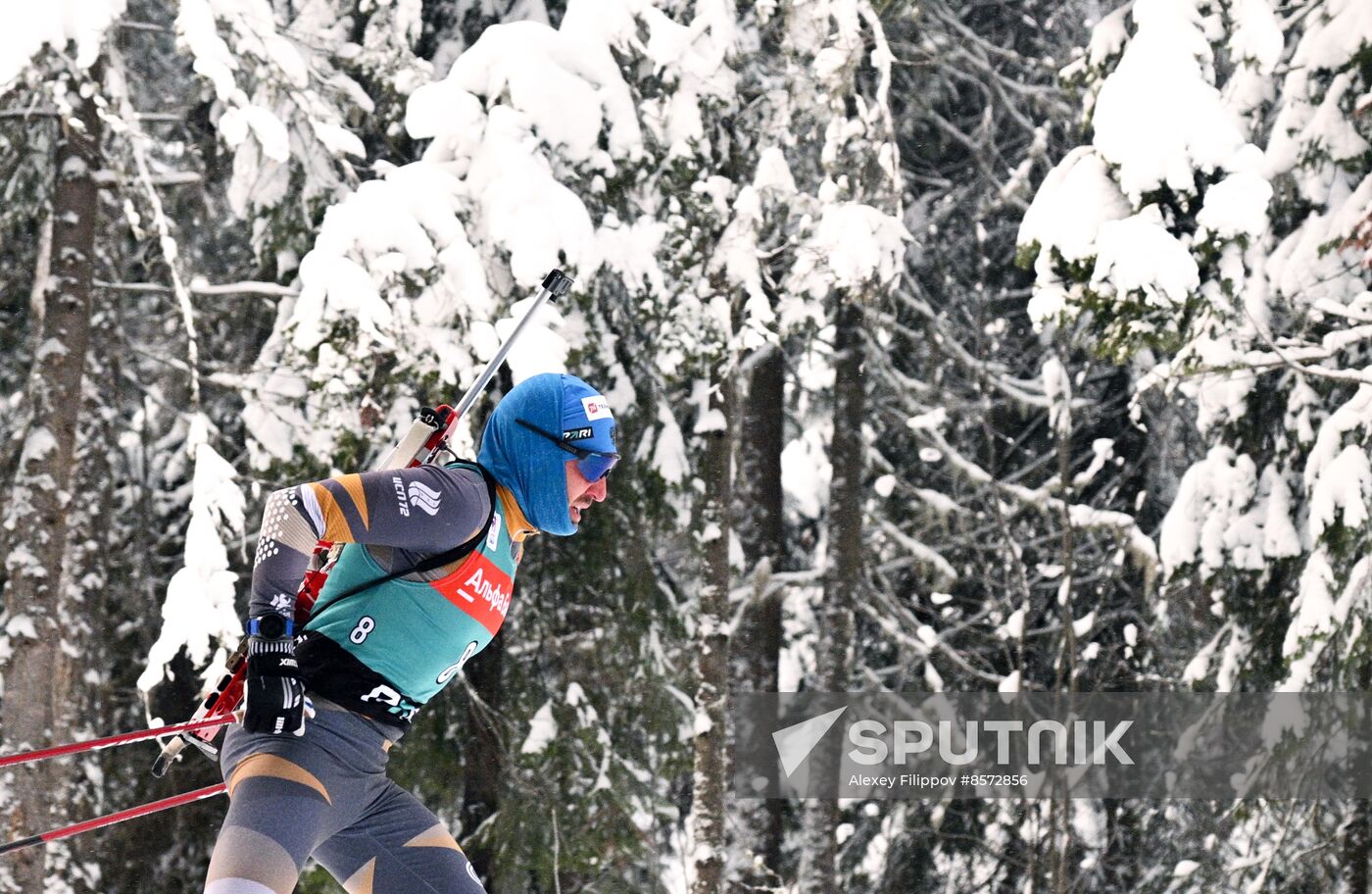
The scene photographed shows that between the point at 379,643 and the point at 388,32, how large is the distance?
217 inches

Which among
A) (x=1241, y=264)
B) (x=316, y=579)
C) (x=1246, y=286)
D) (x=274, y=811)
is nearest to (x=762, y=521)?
(x=1246, y=286)

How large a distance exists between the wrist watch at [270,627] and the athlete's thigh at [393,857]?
0.68m

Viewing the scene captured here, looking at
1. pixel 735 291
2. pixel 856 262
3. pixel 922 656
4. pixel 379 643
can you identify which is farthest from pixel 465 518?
pixel 922 656

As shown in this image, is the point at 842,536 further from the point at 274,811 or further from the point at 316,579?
the point at 274,811

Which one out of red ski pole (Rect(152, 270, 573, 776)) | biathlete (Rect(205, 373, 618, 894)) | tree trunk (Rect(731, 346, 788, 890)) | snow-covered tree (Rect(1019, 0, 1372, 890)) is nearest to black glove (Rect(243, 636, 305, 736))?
biathlete (Rect(205, 373, 618, 894))

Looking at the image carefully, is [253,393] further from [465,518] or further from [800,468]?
[800,468]

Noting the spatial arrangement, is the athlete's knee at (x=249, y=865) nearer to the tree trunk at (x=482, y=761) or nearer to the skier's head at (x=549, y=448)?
the skier's head at (x=549, y=448)

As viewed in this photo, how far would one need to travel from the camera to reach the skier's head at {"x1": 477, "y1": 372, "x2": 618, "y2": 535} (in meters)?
3.48

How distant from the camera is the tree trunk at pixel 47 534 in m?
7.19

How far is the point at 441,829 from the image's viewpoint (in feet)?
11.8

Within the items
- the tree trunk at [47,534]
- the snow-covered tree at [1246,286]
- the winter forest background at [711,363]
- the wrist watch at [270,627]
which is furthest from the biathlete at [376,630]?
the tree trunk at [47,534]

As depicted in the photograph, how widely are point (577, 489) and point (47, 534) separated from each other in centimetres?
486

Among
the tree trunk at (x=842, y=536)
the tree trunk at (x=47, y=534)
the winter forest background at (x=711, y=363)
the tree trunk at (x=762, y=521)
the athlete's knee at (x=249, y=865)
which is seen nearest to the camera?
the athlete's knee at (x=249, y=865)

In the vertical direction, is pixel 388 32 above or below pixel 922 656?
above
